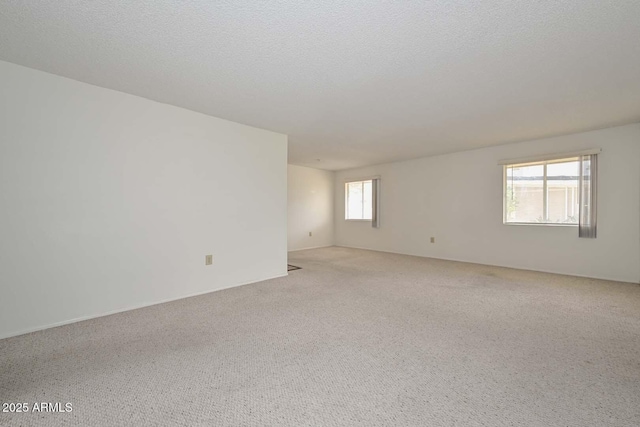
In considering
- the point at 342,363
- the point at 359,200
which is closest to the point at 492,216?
the point at 359,200

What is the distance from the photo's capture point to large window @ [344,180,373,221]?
7320 millimetres

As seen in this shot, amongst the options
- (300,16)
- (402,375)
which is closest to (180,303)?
(402,375)

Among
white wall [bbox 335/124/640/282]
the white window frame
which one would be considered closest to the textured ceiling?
the white window frame

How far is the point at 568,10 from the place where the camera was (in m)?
1.61

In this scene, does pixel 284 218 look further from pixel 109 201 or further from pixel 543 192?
pixel 543 192

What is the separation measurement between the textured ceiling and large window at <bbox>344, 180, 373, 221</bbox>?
153 inches

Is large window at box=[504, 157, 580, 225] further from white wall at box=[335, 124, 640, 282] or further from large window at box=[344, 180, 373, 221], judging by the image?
large window at box=[344, 180, 373, 221]

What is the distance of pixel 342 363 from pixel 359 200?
598 centimetres

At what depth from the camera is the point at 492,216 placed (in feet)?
16.5

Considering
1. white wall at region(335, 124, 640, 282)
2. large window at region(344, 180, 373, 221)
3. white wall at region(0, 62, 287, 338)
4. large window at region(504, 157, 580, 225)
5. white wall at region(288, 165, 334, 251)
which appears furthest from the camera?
large window at region(344, 180, 373, 221)

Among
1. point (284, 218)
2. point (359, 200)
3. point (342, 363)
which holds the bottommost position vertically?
point (342, 363)

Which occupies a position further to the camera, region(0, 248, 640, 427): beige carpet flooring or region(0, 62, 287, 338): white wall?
region(0, 62, 287, 338): white wall

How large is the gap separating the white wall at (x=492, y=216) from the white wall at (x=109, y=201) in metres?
3.89

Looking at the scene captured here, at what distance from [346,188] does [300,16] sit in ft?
20.0
